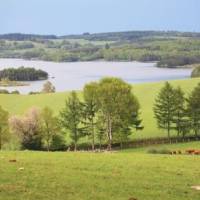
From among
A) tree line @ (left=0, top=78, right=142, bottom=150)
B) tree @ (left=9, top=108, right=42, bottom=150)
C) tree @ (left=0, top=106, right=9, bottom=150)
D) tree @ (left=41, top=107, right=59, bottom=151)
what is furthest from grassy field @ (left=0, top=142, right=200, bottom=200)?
tree @ (left=9, top=108, right=42, bottom=150)

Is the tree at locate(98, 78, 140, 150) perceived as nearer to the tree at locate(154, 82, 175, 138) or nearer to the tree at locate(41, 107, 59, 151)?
the tree at locate(154, 82, 175, 138)

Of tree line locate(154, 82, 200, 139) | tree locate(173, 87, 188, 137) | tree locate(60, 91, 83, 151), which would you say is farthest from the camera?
tree line locate(154, 82, 200, 139)

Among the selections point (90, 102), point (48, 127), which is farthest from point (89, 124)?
point (48, 127)

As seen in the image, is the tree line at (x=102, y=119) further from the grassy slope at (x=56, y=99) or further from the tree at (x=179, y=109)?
the grassy slope at (x=56, y=99)

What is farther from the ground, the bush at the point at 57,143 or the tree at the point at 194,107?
the tree at the point at 194,107

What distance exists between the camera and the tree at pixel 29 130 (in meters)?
71.9

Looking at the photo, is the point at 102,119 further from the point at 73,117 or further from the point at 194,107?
the point at 194,107

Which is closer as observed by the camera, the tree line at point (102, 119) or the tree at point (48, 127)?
the tree at point (48, 127)

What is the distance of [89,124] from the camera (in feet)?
258

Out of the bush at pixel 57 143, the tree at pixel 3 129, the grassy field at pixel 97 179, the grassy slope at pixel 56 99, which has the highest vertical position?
the grassy field at pixel 97 179

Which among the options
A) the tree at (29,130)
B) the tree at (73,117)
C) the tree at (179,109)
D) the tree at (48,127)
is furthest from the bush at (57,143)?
the tree at (179,109)

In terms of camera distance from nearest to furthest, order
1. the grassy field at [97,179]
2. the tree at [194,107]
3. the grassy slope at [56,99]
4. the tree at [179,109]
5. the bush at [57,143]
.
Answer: the grassy field at [97,179]
the bush at [57,143]
the tree at [194,107]
the tree at [179,109]
the grassy slope at [56,99]

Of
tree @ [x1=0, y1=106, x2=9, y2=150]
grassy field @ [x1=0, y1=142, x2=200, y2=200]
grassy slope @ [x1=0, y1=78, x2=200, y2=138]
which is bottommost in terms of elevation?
grassy slope @ [x1=0, y1=78, x2=200, y2=138]

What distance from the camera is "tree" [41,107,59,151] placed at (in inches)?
2840
